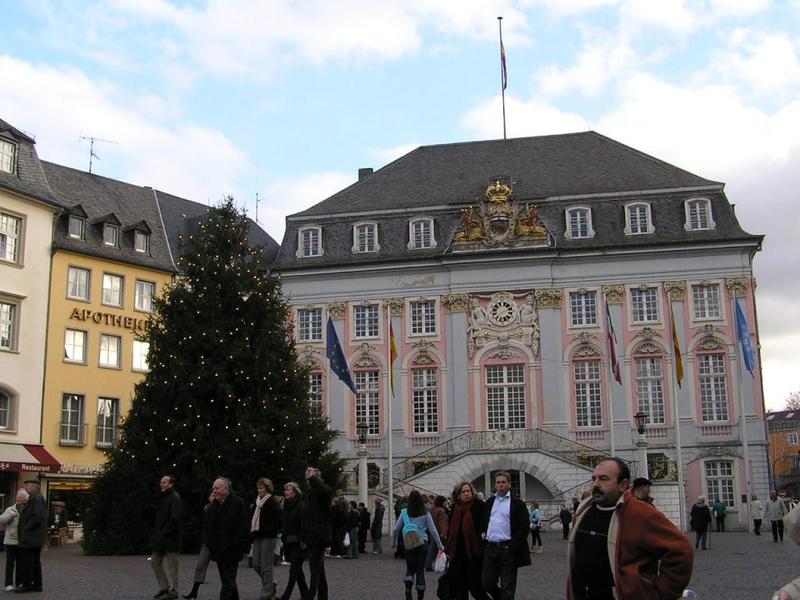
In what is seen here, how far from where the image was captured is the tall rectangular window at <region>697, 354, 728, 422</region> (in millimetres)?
43156

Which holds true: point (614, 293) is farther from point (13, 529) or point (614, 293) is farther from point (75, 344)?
point (13, 529)

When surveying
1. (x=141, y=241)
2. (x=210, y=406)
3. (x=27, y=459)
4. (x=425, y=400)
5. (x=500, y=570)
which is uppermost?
(x=141, y=241)

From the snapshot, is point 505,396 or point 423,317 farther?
point 423,317

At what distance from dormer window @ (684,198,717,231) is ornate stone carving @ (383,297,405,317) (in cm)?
1240

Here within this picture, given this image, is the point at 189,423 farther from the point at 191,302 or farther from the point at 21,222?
the point at 21,222

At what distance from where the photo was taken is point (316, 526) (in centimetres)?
1373

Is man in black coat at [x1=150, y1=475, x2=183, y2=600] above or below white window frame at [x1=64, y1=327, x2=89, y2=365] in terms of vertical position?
below

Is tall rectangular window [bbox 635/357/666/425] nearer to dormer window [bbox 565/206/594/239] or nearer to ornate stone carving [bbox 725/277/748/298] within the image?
ornate stone carving [bbox 725/277/748/298]

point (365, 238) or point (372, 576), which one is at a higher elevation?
point (365, 238)

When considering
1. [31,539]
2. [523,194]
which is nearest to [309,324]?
[523,194]

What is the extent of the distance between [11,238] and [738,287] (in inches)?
1113

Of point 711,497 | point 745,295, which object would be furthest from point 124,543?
point 745,295

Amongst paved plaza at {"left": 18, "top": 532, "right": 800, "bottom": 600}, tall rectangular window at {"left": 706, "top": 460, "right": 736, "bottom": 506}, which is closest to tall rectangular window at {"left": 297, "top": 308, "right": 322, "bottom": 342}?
tall rectangular window at {"left": 706, "top": 460, "right": 736, "bottom": 506}

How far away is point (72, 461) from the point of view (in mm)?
40125
